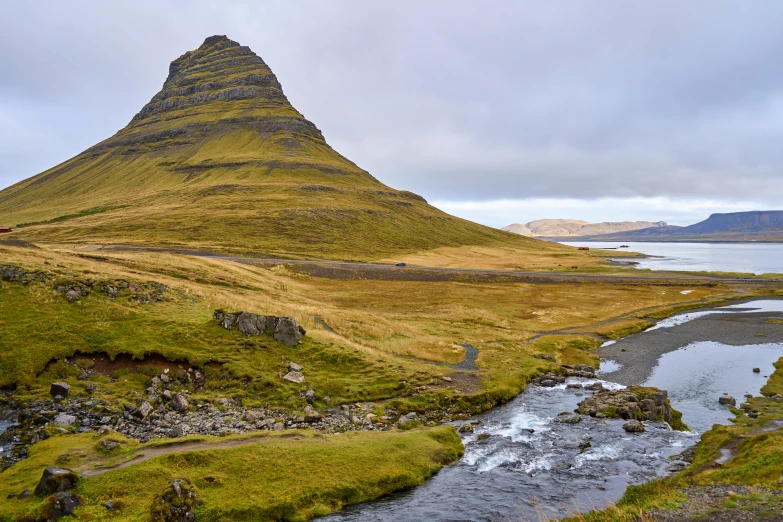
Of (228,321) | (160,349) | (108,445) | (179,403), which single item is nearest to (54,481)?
(108,445)

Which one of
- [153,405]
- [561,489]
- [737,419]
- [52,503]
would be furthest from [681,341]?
[52,503]

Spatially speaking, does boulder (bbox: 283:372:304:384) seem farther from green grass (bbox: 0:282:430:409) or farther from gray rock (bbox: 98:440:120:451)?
gray rock (bbox: 98:440:120:451)

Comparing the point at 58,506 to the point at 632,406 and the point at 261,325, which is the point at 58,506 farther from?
the point at 632,406

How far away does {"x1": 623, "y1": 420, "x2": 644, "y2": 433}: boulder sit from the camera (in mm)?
33969

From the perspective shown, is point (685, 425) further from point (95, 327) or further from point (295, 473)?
point (95, 327)

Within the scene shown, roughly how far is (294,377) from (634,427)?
28.4 m

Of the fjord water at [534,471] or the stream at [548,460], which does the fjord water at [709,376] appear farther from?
the fjord water at [534,471]

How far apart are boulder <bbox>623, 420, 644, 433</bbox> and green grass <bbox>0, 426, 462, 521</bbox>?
14.6 m

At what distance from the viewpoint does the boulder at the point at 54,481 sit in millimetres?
20688

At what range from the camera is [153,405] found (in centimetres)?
3194

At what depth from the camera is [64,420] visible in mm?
28375

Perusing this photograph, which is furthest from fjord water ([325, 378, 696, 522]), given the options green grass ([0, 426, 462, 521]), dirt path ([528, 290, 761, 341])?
dirt path ([528, 290, 761, 341])

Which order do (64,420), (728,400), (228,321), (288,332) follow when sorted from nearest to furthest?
1. (64,420)
2. (728,400)
3. (228,321)
4. (288,332)

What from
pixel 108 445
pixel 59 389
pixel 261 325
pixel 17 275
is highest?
pixel 17 275
